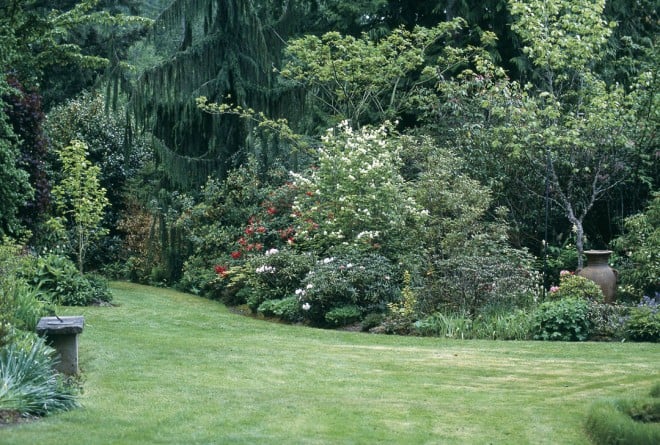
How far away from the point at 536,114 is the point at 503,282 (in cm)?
483

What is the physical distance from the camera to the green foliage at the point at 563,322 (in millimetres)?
12211

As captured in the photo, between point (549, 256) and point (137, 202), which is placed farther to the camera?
point (137, 202)

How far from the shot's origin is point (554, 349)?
11.3 m

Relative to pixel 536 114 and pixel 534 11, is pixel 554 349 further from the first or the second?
pixel 534 11

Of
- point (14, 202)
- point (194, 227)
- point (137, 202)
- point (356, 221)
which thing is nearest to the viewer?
point (14, 202)

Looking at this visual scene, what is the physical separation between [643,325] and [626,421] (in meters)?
5.56

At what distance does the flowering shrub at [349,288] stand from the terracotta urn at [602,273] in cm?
314

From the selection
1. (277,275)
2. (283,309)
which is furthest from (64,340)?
(277,275)

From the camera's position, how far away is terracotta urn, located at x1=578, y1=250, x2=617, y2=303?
46.4 feet

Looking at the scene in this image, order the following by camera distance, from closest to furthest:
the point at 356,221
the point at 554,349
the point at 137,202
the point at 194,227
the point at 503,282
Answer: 1. the point at 554,349
2. the point at 503,282
3. the point at 356,221
4. the point at 194,227
5. the point at 137,202

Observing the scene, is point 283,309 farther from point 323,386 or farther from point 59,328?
point 59,328

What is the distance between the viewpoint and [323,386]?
28.9ft

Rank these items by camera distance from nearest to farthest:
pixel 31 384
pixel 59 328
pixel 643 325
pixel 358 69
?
pixel 31 384 → pixel 59 328 → pixel 643 325 → pixel 358 69

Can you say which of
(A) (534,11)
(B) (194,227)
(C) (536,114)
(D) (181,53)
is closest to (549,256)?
(C) (536,114)
